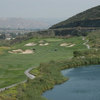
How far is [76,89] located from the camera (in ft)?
185

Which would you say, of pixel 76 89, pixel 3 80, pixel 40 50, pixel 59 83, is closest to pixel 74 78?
pixel 59 83

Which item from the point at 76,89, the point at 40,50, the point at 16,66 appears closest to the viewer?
the point at 76,89

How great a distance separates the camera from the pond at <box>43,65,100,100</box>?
51438 millimetres

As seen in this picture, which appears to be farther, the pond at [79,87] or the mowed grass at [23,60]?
the mowed grass at [23,60]

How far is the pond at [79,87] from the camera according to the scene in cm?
5144

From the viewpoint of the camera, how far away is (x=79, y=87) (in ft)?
190

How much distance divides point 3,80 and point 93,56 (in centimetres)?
3743

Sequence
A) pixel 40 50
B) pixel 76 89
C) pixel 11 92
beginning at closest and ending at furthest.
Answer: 1. pixel 11 92
2. pixel 76 89
3. pixel 40 50

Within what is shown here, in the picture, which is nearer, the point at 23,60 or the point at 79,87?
the point at 79,87

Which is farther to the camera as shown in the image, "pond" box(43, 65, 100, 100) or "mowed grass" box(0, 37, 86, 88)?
"mowed grass" box(0, 37, 86, 88)

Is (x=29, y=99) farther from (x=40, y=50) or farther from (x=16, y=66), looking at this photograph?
(x=40, y=50)

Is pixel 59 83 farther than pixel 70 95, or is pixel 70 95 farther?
pixel 59 83

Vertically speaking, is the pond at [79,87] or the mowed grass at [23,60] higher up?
the mowed grass at [23,60]

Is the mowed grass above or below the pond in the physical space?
above
